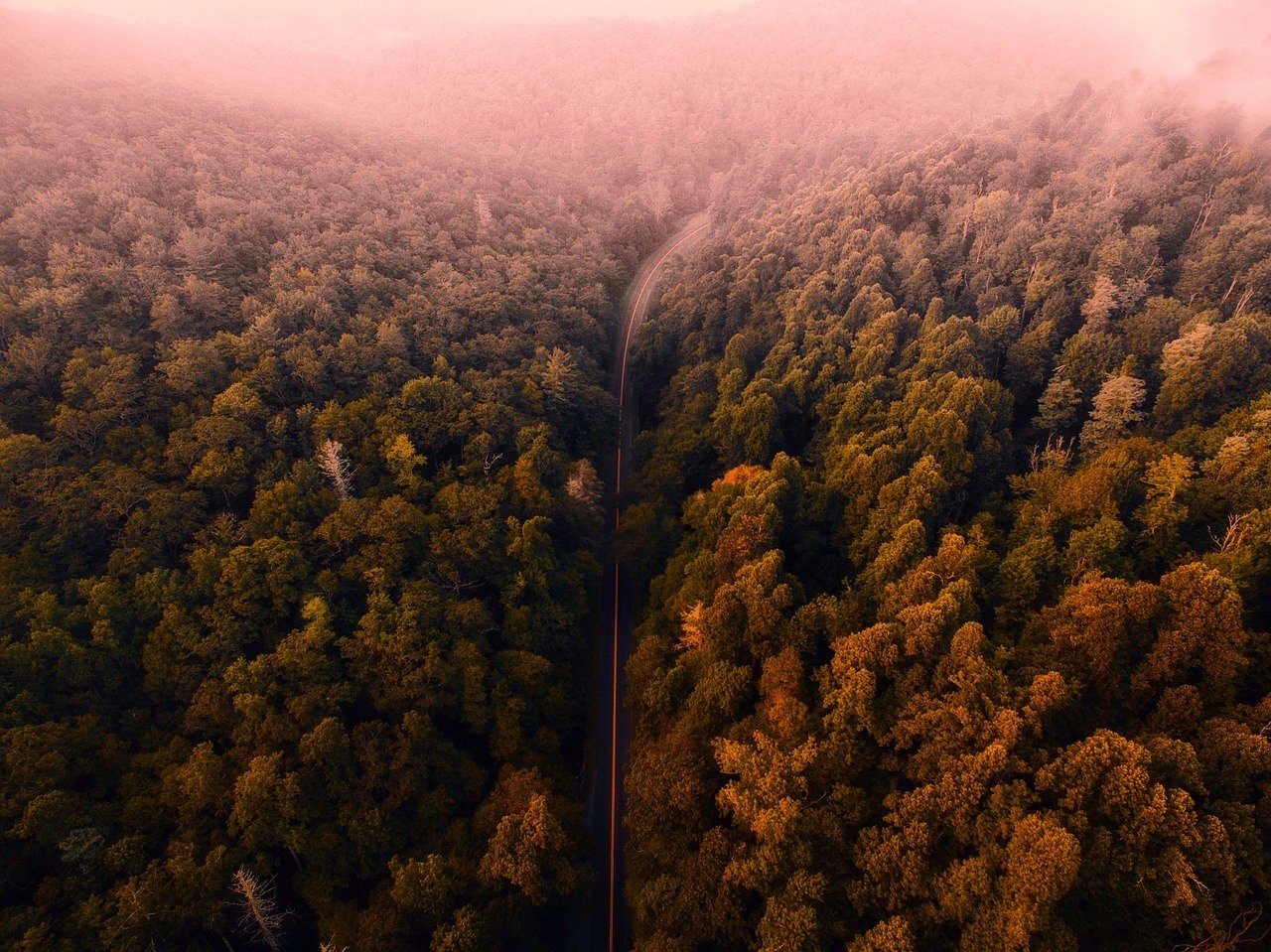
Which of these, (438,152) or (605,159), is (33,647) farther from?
(605,159)

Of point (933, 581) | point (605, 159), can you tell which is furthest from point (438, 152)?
point (933, 581)

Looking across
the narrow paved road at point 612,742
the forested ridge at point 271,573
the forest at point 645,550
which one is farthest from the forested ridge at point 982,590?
the forested ridge at point 271,573

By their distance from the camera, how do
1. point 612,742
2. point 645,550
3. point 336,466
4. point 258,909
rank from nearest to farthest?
point 258,909 → point 336,466 → point 612,742 → point 645,550

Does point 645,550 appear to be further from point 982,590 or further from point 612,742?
point 982,590

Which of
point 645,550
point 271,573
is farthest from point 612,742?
point 271,573

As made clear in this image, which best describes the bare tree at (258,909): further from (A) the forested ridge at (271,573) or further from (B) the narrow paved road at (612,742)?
(B) the narrow paved road at (612,742)
